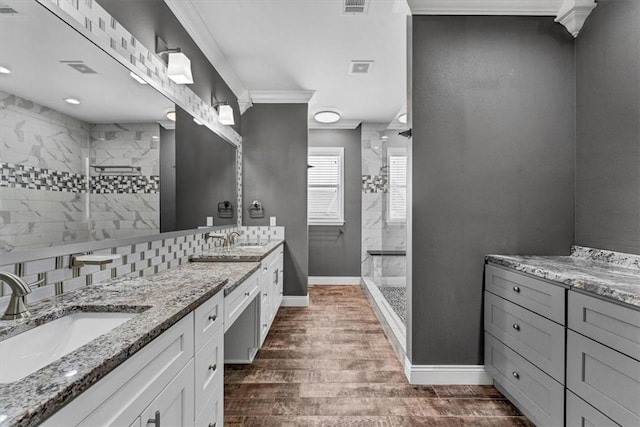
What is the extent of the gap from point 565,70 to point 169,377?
291 centimetres

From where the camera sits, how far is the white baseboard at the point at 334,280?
5246 mm

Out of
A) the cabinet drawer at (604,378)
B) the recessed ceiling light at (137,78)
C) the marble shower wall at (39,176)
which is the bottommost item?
the cabinet drawer at (604,378)

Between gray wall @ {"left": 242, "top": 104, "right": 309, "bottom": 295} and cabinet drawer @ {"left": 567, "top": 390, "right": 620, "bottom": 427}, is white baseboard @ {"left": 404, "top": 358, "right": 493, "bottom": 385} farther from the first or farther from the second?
gray wall @ {"left": 242, "top": 104, "right": 309, "bottom": 295}

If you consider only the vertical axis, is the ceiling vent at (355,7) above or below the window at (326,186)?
above

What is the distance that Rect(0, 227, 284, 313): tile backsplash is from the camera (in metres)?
1.12

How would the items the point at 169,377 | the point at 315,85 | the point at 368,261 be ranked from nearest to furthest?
the point at 169,377, the point at 315,85, the point at 368,261

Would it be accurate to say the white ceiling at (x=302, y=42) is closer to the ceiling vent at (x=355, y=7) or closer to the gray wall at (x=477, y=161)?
the ceiling vent at (x=355, y=7)

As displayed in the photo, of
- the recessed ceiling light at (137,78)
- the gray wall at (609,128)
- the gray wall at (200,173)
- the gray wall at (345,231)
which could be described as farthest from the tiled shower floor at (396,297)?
the recessed ceiling light at (137,78)

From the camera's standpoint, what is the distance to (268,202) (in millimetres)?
3996

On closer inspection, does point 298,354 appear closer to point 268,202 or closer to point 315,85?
point 268,202

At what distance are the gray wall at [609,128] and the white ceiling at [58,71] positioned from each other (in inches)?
108

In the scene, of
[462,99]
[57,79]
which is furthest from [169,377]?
[462,99]

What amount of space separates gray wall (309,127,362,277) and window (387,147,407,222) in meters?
0.88

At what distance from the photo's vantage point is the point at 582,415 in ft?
4.74
